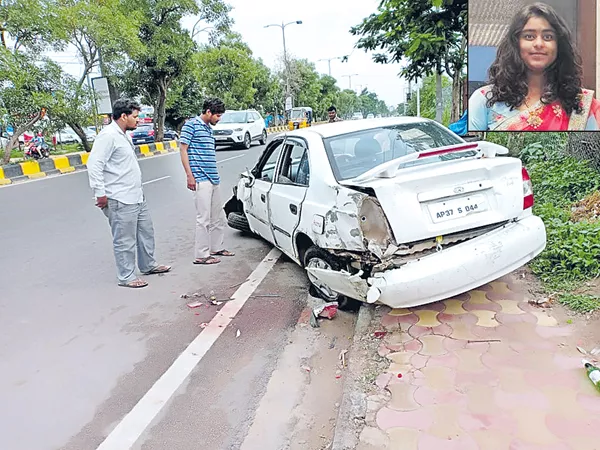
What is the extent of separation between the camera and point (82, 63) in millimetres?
18922

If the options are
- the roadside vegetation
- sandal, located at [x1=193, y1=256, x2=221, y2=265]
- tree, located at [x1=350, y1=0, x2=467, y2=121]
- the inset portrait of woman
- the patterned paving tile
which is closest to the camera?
the patterned paving tile

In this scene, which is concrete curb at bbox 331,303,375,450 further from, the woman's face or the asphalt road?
the woman's face

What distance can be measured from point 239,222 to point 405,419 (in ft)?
15.4

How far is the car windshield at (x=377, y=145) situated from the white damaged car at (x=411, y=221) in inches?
0.6

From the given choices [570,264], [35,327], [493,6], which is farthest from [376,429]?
[493,6]

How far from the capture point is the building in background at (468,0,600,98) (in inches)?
291

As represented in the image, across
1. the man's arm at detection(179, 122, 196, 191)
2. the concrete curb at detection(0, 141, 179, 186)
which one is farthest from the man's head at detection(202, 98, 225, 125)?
the concrete curb at detection(0, 141, 179, 186)

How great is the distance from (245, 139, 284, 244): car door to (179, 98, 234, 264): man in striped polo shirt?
Answer: 17.5 inches

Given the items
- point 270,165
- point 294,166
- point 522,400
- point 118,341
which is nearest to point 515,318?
point 522,400

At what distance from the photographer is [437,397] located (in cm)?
294

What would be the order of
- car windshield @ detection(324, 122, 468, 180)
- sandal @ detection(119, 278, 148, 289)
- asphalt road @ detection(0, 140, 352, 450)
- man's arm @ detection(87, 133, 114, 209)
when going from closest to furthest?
asphalt road @ detection(0, 140, 352, 450)
car windshield @ detection(324, 122, 468, 180)
man's arm @ detection(87, 133, 114, 209)
sandal @ detection(119, 278, 148, 289)

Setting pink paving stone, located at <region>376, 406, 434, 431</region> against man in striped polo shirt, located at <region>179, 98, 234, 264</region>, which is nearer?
pink paving stone, located at <region>376, 406, 434, 431</region>

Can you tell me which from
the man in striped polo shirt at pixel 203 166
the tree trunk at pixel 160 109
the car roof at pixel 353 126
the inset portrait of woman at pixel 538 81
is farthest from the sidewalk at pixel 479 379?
the tree trunk at pixel 160 109

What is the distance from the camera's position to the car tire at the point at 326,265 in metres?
4.12
